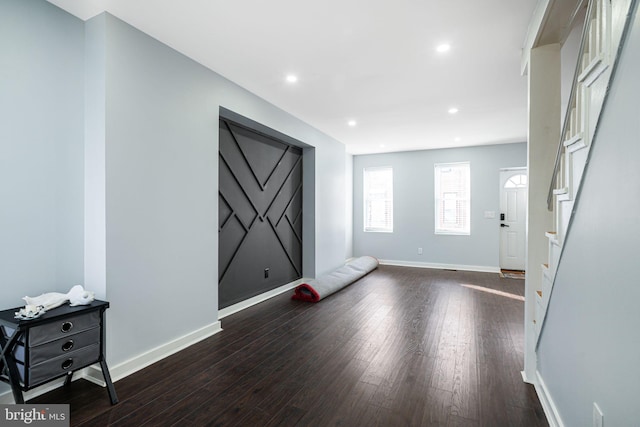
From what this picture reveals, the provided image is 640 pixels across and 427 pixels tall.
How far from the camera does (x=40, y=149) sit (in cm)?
215

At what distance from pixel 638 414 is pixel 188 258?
9.67 feet

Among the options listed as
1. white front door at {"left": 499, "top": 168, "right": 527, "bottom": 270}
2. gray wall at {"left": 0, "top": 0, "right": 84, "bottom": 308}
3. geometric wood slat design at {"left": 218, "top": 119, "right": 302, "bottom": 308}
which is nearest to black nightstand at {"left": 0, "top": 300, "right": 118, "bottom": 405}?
gray wall at {"left": 0, "top": 0, "right": 84, "bottom": 308}

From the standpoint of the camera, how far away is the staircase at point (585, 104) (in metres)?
1.17

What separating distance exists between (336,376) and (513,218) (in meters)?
5.80

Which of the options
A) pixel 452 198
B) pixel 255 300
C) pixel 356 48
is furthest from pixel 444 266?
pixel 356 48

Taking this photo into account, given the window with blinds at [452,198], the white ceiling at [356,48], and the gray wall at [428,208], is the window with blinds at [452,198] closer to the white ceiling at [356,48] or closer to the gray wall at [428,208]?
the gray wall at [428,208]

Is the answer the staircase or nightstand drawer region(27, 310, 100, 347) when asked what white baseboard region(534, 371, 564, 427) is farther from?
nightstand drawer region(27, 310, 100, 347)

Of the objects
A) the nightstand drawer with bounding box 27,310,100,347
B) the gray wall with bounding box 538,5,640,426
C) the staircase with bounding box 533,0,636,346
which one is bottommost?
the nightstand drawer with bounding box 27,310,100,347

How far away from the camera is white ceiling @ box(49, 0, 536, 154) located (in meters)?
2.22

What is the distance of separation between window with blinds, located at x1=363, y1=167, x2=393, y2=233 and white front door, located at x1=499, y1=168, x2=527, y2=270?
2326 millimetres

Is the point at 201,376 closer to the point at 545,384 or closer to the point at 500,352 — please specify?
the point at 545,384

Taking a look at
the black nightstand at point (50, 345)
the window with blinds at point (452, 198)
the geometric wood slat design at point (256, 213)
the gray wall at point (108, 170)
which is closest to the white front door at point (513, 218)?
the window with blinds at point (452, 198)

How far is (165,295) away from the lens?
8.82 ft

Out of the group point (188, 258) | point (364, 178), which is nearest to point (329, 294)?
point (188, 258)
